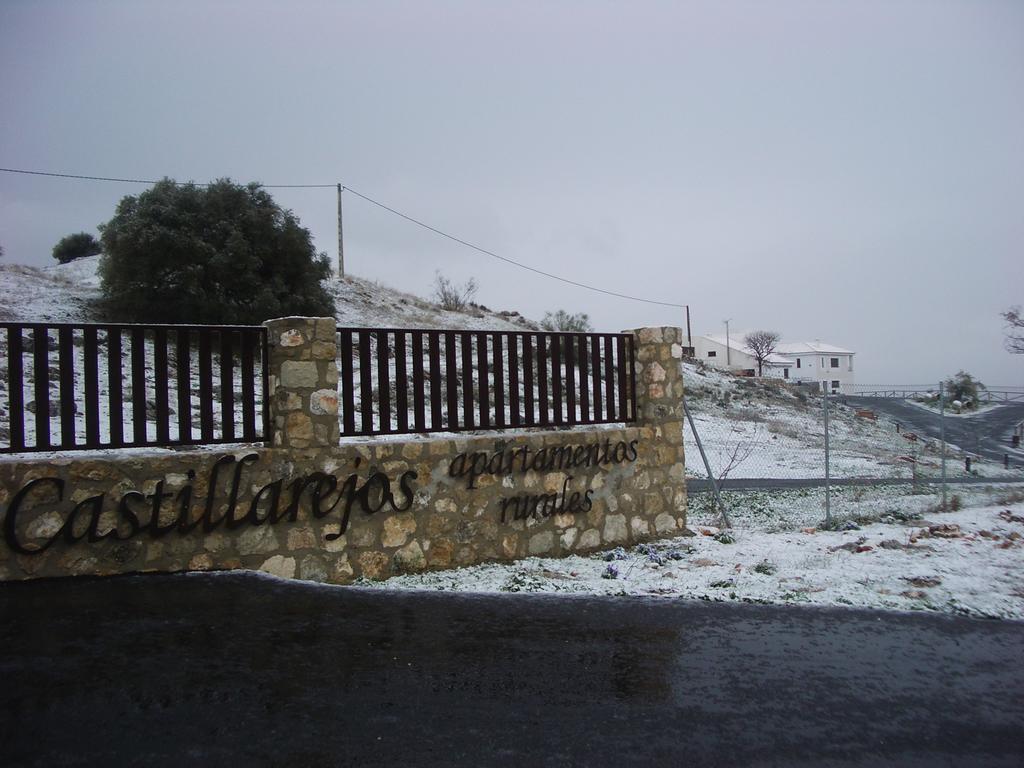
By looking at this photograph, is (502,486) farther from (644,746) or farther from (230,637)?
(644,746)

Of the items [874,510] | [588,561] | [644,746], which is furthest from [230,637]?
[874,510]

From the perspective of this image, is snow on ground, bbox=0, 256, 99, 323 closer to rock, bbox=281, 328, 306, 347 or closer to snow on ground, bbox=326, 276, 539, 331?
snow on ground, bbox=326, 276, 539, 331

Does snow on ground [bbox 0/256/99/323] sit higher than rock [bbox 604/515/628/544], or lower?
higher

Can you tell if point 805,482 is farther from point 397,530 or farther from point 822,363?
point 822,363

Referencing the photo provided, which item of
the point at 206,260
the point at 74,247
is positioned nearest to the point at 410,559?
the point at 206,260

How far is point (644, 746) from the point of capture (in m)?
3.36

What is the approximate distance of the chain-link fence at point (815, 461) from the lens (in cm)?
1059

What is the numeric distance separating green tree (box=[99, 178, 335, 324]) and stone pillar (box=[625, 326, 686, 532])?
12.4m

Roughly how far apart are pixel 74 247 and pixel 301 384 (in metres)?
40.0

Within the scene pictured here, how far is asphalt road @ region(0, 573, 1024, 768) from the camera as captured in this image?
10.8 feet

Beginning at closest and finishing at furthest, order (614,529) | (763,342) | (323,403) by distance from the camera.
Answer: (323,403), (614,529), (763,342)

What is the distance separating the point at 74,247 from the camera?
38594 millimetres

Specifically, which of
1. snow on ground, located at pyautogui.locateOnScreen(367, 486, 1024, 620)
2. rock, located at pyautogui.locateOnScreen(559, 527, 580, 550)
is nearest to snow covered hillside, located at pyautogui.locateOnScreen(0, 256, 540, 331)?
rock, located at pyautogui.locateOnScreen(559, 527, 580, 550)

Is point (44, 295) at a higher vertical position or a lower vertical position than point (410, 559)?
higher
